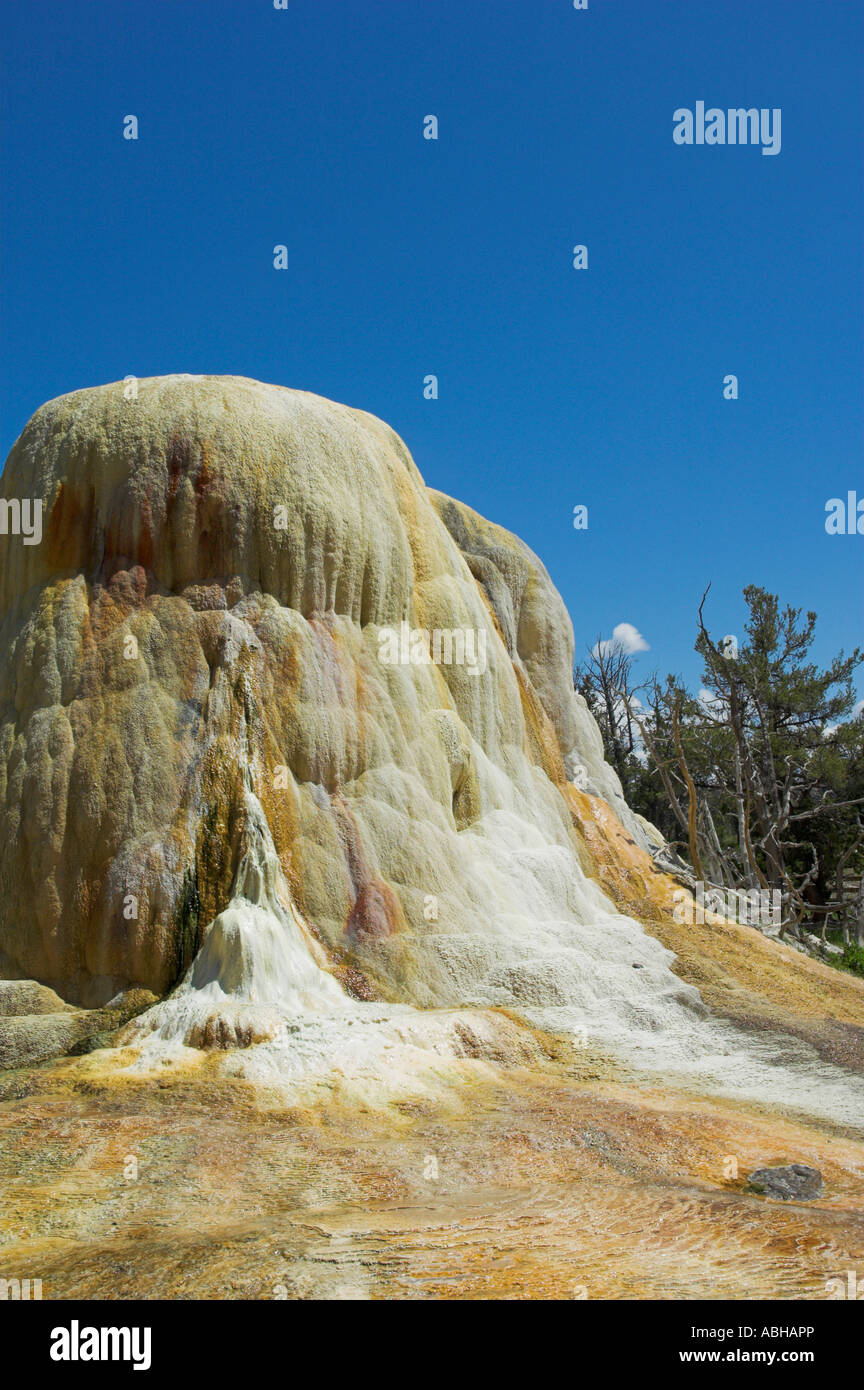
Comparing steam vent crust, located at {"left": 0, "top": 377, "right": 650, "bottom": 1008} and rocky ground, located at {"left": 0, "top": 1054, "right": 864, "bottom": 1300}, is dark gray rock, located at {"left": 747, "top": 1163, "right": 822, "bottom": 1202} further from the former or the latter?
steam vent crust, located at {"left": 0, "top": 377, "right": 650, "bottom": 1008}

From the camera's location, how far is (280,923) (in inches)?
403

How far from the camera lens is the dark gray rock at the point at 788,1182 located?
717cm

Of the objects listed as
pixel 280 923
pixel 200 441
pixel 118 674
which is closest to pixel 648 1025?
pixel 280 923

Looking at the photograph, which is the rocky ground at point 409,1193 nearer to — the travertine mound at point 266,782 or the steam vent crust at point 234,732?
the travertine mound at point 266,782

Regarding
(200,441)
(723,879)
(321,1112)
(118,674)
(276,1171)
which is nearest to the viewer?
(276,1171)

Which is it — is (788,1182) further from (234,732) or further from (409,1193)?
(234,732)

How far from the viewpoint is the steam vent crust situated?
10.5m

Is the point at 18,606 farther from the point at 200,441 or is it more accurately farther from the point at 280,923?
the point at 280,923

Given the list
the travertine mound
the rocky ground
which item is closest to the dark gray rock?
the rocky ground

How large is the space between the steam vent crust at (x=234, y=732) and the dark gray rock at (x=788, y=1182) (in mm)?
3918

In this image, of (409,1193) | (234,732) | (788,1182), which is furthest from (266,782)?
(788,1182)

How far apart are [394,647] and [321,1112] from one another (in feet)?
20.2

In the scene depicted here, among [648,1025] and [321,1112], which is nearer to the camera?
[321,1112]

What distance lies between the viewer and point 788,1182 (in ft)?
24.0
